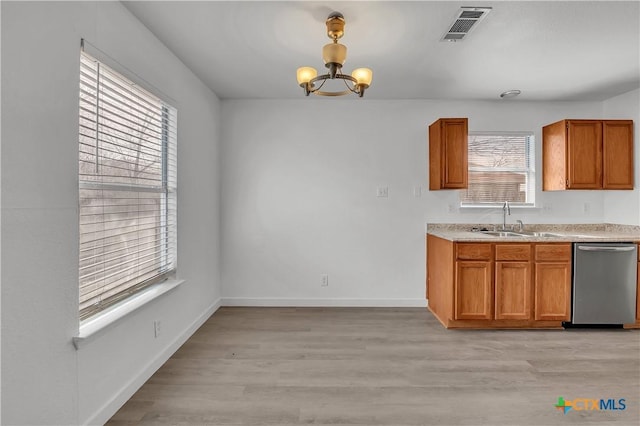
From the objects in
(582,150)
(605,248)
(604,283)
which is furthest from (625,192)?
(604,283)

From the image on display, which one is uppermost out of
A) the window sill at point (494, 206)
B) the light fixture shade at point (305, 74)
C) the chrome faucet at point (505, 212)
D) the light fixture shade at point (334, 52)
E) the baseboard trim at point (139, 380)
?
the light fixture shade at point (334, 52)

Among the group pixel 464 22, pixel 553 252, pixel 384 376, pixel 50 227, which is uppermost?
pixel 464 22

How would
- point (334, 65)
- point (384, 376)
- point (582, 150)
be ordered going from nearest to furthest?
1. point (334, 65)
2. point (384, 376)
3. point (582, 150)

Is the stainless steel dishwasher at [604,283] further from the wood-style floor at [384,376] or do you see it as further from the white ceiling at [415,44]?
the white ceiling at [415,44]

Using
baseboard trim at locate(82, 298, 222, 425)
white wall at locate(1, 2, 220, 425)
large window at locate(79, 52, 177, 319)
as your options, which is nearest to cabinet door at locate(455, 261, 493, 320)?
baseboard trim at locate(82, 298, 222, 425)

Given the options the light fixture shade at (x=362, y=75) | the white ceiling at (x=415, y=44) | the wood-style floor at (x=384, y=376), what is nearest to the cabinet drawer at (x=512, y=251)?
the wood-style floor at (x=384, y=376)

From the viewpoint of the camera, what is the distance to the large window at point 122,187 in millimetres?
1958

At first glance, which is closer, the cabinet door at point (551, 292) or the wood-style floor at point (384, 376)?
the wood-style floor at point (384, 376)

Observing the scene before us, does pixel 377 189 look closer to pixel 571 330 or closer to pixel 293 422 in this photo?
pixel 571 330

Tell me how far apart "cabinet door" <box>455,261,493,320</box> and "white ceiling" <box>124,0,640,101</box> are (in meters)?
1.94

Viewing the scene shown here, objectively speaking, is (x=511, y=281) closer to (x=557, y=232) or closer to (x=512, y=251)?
(x=512, y=251)

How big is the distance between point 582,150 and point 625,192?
85 cm

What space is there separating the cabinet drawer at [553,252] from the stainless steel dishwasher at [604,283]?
0.09 m

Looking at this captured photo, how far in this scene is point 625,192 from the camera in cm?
406
